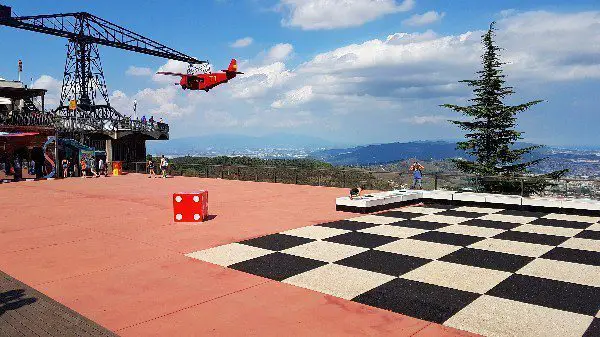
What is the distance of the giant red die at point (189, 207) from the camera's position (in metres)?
13.2

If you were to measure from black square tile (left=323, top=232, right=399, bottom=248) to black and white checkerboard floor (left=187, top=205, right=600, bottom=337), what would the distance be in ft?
0.08

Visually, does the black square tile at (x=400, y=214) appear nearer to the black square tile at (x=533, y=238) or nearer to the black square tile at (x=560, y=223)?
the black square tile at (x=533, y=238)

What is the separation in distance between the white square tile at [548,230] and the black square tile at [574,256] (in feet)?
6.70

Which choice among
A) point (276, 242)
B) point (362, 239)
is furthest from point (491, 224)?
point (276, 242)

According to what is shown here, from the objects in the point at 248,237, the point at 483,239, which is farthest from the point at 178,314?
the point at 483,239

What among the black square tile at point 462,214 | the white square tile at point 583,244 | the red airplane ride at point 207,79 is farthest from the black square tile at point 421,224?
the red airplane ride at point 207,79

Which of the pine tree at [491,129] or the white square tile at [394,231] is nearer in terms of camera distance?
the white square tile at [394,231]

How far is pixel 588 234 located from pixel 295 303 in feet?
29.9

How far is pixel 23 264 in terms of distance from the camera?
8.66 metres

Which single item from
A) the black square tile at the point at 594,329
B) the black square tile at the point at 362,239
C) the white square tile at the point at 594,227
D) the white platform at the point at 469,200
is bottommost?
the black square tile at the point at 594,329

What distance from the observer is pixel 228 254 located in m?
9.38

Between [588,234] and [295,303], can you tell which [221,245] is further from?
[588,234]

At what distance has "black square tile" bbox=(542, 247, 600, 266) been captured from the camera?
344 inches

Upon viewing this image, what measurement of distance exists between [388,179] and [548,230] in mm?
9892
